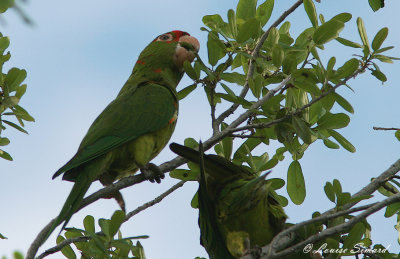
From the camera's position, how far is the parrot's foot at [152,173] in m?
3.47

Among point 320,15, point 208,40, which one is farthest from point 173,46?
point 320,15

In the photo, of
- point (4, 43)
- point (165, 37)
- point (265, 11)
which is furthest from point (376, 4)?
point (165, 37)

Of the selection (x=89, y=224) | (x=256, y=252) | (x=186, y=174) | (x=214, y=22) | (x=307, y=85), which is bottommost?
(x=256, y=252)

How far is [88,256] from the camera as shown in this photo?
3113mm

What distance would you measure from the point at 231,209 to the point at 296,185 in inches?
32.5

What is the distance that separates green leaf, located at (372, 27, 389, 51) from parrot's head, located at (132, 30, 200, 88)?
1823 millimetres

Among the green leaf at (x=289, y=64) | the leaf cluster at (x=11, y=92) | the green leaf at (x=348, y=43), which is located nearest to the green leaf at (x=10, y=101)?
the leaf cluster at (x=11, y=92)

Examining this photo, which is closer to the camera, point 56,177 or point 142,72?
point 56,177

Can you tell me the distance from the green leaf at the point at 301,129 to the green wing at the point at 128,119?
1.23 m

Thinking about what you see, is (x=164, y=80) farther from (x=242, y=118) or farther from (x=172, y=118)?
(x=242, y=118)

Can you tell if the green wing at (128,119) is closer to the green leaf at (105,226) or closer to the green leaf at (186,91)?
the green leaf at (186,91)

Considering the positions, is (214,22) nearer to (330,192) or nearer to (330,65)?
(330,65)

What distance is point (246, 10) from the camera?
3.65m

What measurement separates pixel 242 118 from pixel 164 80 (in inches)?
59.0
